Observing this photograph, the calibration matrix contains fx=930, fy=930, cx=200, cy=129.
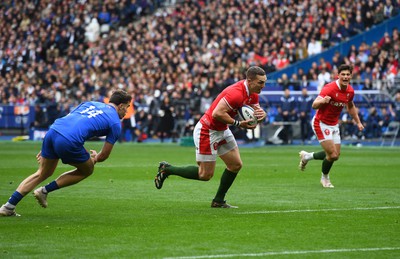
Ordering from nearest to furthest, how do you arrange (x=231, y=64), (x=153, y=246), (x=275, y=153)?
(x=153, y=246), (x=275, y=153), (x=231, y=64)

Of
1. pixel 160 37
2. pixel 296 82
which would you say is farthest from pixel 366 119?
pixel 160 37

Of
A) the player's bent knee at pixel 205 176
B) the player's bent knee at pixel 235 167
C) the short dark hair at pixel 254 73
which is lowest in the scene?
the player's bent knee at pixel 205 176

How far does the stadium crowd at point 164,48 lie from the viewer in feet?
130

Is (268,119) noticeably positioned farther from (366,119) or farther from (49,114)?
(49,114)

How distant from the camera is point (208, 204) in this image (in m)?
14.2

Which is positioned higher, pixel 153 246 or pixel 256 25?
pixel 256 25

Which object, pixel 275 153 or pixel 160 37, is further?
pixel 160 37

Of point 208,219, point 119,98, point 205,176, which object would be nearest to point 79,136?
point 119,98

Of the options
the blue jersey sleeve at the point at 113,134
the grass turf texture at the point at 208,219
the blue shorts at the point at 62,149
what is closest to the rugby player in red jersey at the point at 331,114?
the grass turf texture at the point at 208,219

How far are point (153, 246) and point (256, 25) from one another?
33739 mm

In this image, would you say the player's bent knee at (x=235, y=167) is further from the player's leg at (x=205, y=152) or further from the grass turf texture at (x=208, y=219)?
the grass turf texture at (x=208, y=219)

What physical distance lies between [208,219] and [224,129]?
1.94 m

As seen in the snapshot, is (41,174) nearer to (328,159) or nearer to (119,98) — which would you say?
(119,98)

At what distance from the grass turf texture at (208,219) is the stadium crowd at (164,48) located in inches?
712
